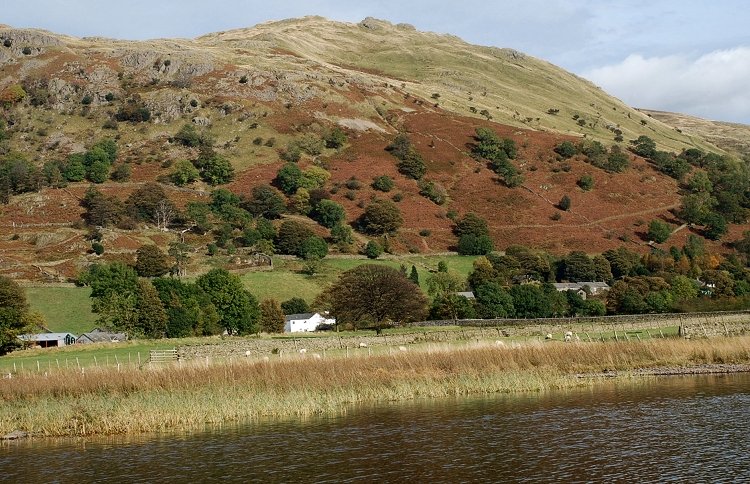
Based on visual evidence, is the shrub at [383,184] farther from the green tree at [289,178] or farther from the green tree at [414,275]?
the green tree at [414,275]

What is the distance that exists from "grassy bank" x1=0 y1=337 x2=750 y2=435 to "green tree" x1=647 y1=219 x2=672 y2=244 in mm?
87653

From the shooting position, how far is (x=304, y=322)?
312ft

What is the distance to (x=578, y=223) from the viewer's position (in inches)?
5344

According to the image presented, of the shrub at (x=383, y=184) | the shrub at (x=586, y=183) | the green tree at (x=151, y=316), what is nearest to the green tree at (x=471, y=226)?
the shrub at (x=383, y=184)

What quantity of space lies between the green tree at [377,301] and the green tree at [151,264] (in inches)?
1277

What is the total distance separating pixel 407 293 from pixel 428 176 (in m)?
71.2

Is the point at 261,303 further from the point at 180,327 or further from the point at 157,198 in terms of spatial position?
the point at 157,198

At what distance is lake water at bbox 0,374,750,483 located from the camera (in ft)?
76.7

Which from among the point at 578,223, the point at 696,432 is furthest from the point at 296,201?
the point at 696,432

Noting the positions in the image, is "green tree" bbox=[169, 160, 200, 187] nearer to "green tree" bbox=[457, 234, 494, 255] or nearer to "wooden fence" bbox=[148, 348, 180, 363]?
"green tree" bbox=[457, 234, 494, 255]

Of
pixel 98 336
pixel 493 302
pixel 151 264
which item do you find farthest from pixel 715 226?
pixel 98 336

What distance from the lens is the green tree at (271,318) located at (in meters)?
87.7

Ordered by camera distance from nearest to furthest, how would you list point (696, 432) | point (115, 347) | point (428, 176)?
point (696, 432), point (115, 347), point (428, 176)

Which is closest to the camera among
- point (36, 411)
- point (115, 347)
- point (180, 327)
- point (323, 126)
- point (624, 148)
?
point (36, 411)
